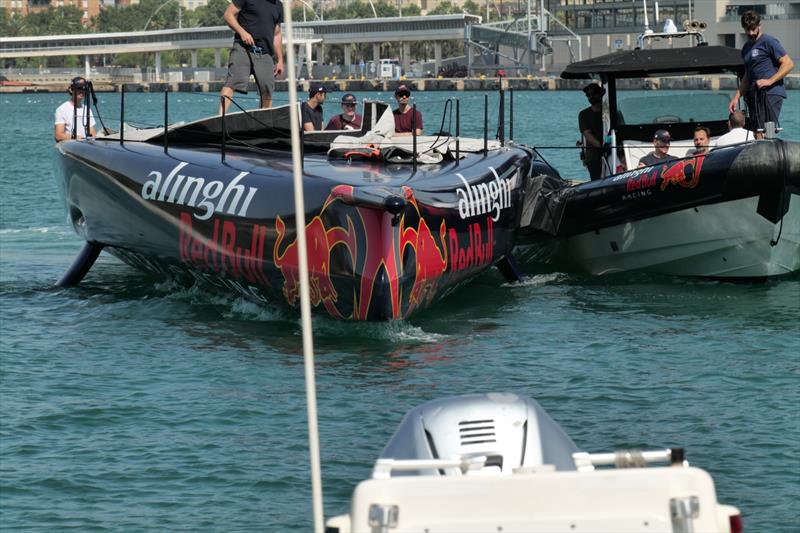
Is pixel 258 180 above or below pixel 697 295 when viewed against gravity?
above

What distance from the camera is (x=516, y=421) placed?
5.34m

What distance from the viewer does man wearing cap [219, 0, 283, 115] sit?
14.0m

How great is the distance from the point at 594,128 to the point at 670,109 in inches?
35.9

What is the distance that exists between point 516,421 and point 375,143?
7.52 m

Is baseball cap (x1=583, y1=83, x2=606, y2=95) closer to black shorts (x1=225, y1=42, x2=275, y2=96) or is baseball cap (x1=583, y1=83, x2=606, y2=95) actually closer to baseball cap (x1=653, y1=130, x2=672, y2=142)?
baseball cap (x1=653, y1=130, x2=672, y2=142)

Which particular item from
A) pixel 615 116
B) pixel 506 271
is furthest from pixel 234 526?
pixel 615 116

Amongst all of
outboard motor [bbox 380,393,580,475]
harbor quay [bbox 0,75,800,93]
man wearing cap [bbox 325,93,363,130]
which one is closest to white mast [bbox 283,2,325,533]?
outboard motor [bbox 380,393,580,475]

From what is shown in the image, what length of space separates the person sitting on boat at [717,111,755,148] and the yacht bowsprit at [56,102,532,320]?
1968 millimetres

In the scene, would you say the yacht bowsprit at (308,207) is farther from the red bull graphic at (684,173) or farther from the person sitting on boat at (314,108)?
the red bull graphic at (684,173)

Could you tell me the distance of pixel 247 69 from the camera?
1405cm

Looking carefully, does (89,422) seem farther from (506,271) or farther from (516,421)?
(506,271)

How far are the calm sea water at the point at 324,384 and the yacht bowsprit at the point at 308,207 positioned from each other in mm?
476

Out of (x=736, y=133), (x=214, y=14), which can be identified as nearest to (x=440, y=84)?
(x=214, y=14)

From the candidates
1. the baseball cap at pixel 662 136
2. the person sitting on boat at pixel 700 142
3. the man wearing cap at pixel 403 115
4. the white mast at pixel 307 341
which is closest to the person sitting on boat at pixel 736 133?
the person sitting on boat at pixel 700 142
